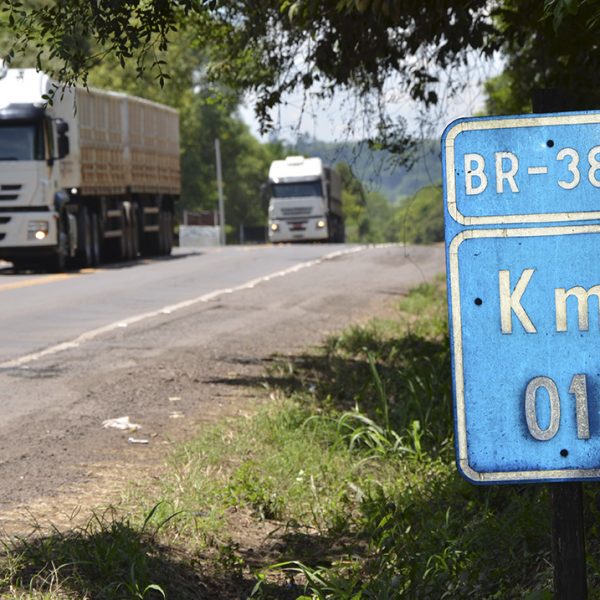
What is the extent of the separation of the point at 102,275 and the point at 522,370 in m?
23.9

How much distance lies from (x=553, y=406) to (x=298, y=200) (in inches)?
2108

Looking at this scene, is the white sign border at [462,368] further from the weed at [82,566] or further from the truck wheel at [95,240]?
the truck wheel at [95,240]

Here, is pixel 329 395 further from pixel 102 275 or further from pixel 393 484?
pixel 102 275

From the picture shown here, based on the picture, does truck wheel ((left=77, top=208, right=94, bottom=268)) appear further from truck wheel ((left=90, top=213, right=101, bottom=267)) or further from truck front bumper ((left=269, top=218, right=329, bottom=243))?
truck front bumper ((left=269, top=218, right=329, bottom=243))

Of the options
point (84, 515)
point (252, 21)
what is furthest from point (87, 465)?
point (252, 21)

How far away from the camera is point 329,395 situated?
31.1 feet

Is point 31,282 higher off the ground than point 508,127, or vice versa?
point 508,127

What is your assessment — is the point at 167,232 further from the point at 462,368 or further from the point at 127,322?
the point at 462,368

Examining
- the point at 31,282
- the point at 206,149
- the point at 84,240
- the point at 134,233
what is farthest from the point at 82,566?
the point at 206,149

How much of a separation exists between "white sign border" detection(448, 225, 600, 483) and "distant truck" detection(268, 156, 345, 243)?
52.8 meters

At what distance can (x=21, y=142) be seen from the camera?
2678 centimetres

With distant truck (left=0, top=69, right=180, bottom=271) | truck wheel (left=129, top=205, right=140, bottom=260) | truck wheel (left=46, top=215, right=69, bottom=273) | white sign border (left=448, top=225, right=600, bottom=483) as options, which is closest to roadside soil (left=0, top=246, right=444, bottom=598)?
white sign border (left=448, top=225, right=600, bottom=483)

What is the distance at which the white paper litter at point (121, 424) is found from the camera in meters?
8.65

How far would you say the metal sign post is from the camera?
9.23 feet
